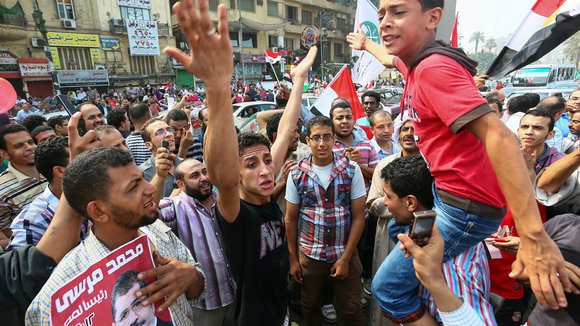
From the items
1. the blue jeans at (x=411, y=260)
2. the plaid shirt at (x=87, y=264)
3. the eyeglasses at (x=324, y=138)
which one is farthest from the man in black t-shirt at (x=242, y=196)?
the eyeglasses at (x=324, y=138)

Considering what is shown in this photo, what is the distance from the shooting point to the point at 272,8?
36.8m

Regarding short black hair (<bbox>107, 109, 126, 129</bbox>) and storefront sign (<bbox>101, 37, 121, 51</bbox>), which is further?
storefront sign (<bbox>101, 37, 121, 51</bbox>)

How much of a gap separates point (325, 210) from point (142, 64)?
29.7 meters

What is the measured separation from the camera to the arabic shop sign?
915 inches

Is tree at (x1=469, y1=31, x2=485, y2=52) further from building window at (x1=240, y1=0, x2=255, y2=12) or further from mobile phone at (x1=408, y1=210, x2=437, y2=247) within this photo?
mobile phone at (x1=408, y1=210, x2=437, y2=247)

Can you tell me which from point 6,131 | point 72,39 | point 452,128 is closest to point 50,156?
point 6,131

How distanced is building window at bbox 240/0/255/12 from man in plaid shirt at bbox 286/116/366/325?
116ft

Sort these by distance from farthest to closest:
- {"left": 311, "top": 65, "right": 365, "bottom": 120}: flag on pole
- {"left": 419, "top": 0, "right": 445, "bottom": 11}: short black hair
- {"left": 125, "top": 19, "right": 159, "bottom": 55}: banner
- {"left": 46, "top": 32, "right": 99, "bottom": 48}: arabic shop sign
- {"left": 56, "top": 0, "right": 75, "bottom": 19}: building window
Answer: {"left": 125, "top": 19, "right": 159, "bottom": 55}: banner
{"left": 56, "top": 0, "right": 75, "bottom": 19}: building window
{"left": 46, "top": 32, "right": 99, "bottom": 48}: arabic shop sign
{"left": 311, "top": 65, "right": 365, "bottom": 120}: flag on pole
{"left": 419, "top": 0, "right": 445, "bottom": 11}: short black hair

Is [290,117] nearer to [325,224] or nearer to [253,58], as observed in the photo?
[325,224]

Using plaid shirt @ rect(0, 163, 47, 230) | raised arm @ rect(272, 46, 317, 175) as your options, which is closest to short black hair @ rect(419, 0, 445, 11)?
raised arm @ rect(272, 46, 317, 175)

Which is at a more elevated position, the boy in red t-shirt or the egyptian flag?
the egyptian flag

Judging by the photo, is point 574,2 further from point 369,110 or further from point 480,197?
point 369,110

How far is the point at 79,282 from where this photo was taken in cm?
123

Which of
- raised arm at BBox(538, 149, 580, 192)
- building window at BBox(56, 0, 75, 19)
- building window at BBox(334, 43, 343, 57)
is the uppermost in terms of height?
building window at BBox(56, 0, 75, 19)
